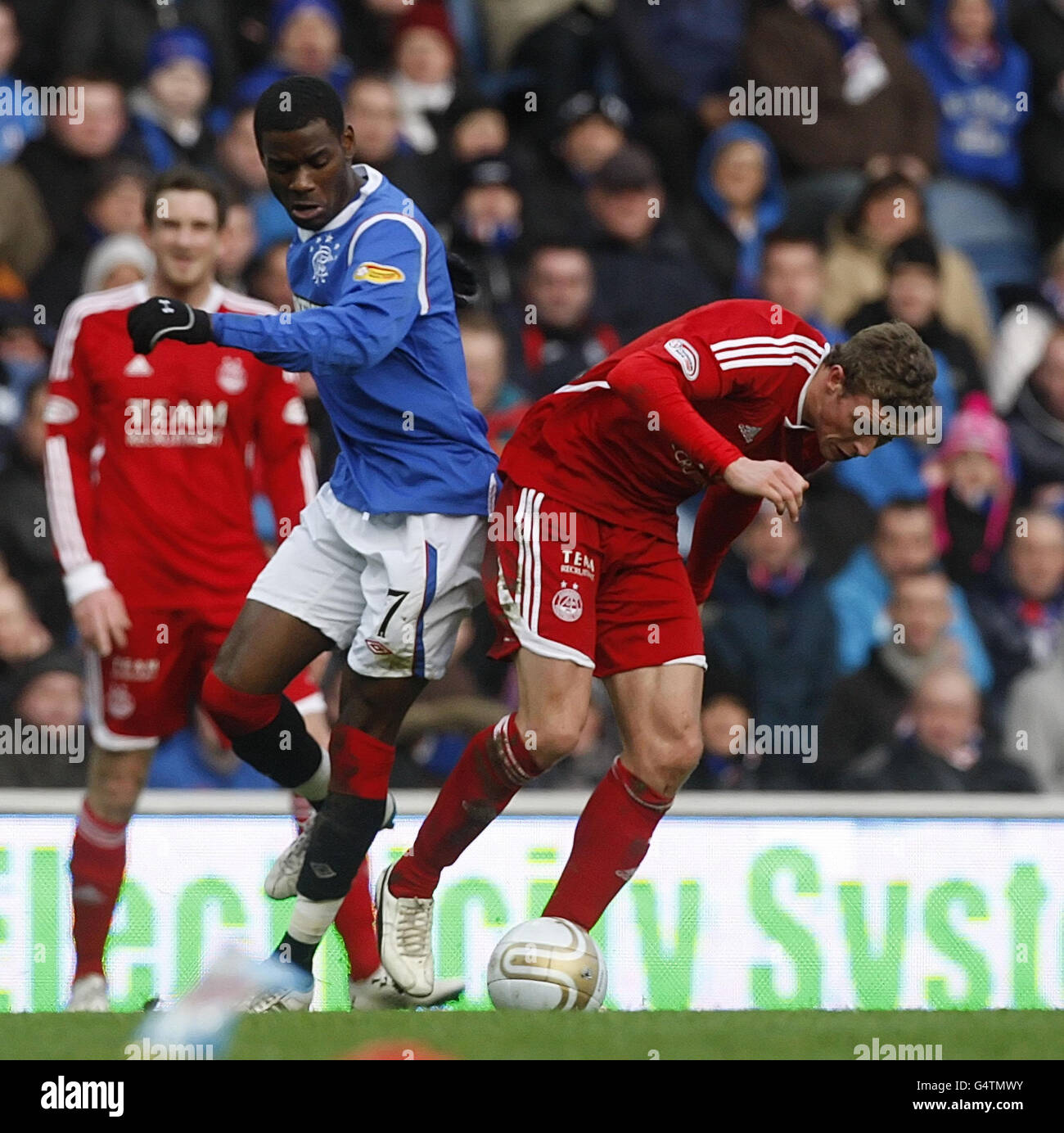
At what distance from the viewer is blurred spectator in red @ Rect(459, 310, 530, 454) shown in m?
7.68

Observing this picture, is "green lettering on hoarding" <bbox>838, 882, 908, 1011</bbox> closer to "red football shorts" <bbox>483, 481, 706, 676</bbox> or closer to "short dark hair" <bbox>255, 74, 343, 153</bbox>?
"red football shorts" <bbox>483, 481, 706, 676</bbox>

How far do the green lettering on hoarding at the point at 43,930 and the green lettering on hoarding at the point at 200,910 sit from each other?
0.37 m

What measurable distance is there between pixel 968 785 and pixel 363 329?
3.78m

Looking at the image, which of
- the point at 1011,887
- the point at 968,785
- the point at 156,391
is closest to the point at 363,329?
the point at 156,391

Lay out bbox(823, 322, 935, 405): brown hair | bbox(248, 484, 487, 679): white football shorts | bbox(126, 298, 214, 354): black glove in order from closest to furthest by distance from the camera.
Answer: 1. bbox(126, 298, 214, 354): black glove
2. bbox(823, 322, 935, 405): brown hair
3. bbox(248, 484, 487, 679): white football shorts

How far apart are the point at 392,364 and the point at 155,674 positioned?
140 cm

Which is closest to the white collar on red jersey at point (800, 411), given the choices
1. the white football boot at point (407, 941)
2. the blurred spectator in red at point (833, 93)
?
the white football boot at point (407, 941)

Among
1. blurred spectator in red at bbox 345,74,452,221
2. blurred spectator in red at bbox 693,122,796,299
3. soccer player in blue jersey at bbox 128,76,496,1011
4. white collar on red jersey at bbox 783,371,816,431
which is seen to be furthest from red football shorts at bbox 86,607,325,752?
blurred spectator in red at bbox 693,122,796,299

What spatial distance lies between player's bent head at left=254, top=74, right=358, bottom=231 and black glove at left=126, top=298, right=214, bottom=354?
49cm

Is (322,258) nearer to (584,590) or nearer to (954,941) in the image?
(584,590)

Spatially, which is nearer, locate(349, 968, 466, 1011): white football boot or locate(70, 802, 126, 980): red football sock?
locate(349, 968, 466, 1011): white football boot

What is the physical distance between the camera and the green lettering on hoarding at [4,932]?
20.2 feet

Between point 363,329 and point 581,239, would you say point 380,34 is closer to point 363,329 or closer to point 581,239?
point 581,239

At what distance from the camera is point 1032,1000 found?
250 inches
